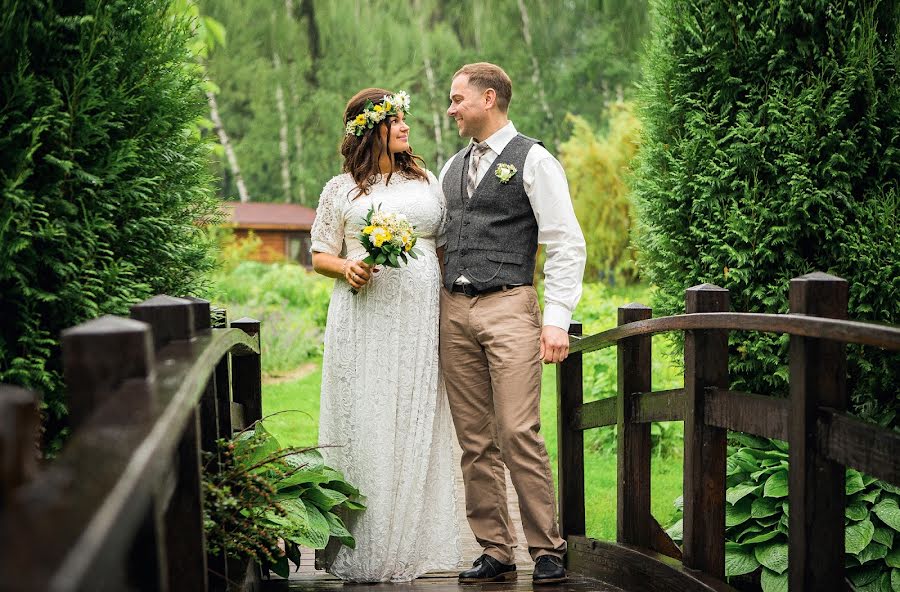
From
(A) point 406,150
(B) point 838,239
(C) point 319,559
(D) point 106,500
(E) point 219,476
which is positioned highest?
(A) point 406,150

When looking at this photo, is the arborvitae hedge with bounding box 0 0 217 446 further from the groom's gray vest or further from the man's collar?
the man's collar

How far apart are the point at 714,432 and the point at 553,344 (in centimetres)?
88

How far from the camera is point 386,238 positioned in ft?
13.8

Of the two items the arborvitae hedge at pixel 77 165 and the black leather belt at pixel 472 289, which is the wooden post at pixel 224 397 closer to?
the arborvitae hedge at pixel 77 165

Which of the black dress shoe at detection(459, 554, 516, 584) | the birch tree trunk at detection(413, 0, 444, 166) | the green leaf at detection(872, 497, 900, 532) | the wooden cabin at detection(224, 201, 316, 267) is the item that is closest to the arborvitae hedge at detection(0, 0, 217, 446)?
the black dress shoe at detection(459, 554, 516, 584)

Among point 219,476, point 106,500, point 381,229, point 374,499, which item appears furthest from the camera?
point 374,499

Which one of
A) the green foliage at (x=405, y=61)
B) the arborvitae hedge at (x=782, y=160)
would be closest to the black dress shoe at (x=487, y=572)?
the arborvitae hedge at (x=782, y=160)

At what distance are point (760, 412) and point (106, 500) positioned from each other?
2412 millimetres

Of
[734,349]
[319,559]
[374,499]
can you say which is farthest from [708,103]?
[319,559]

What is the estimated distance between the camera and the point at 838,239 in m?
4.31

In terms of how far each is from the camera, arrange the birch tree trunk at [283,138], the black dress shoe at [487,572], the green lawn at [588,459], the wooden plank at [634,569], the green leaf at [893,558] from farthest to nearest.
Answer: the birch tree trunk at [283,138] → the green lawn at [588,459] → the black dress shoe at [487,572] → the green leaf at [893,558] → the wooden plank at [634,569]

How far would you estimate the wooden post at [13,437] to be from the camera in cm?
105

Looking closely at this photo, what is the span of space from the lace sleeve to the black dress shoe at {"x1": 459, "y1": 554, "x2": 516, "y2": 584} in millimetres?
1542

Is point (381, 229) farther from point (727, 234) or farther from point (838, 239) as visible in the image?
point (838, 239)
